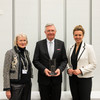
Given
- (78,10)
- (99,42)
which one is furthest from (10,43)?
(99,42)

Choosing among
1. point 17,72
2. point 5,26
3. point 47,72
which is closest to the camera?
point 17,72

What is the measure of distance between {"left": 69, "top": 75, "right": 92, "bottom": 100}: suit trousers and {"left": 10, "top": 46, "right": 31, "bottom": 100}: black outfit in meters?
0.81

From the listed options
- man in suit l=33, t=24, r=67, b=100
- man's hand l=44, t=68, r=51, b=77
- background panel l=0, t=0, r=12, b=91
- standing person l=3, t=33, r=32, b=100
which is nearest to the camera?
standing person l=3, t=33, r=32, b=100

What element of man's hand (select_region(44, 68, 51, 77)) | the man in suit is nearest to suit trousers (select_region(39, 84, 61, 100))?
the man in suit

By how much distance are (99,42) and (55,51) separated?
1.34m

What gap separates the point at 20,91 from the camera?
2.08m

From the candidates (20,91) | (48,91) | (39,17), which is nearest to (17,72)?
(20,91)

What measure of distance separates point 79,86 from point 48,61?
692mm

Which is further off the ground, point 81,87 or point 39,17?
point 39,17

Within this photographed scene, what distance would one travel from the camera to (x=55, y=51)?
229 centimetres

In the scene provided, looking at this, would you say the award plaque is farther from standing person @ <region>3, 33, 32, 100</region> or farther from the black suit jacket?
standing person @ <region>3, 33, 32, 100</region>

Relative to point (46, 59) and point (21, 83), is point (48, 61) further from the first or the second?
point (21, 83)

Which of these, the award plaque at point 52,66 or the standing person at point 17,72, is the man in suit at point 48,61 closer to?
the award plaque at point 52,66

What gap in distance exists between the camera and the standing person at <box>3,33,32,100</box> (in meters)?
2.00
